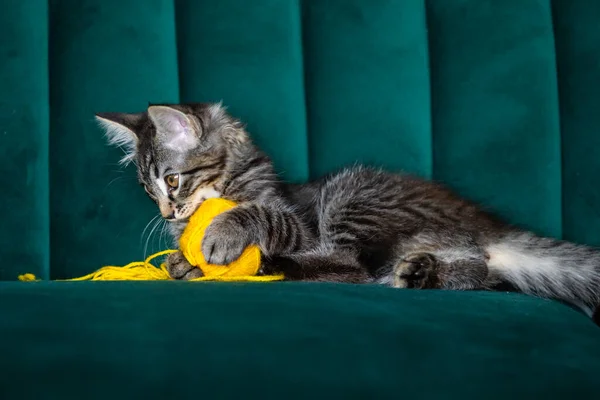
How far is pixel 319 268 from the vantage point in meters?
1.84

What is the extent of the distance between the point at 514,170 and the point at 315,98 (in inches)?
25.3

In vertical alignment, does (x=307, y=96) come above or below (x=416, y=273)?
above

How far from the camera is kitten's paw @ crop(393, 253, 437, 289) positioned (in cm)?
171

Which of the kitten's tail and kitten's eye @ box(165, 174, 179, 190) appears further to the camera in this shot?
kitten's eye @ box(165, 174, 179, 190)

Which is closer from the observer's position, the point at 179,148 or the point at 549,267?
the point at 549,267

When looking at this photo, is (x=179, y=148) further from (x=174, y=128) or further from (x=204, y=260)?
(x=204, y=260)

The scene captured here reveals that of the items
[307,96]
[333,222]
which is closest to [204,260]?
[333,222]

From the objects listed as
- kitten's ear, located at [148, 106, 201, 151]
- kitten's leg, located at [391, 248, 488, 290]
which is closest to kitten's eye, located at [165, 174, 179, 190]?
kitten's ear, located at [148, 106, 201, 151]

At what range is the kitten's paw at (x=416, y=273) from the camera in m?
1.71

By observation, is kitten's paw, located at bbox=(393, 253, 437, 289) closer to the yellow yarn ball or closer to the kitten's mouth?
the yellow yarn ball

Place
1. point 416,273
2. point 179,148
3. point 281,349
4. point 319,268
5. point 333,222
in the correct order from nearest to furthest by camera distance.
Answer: point 281,349 → point 416,273 → point 319,268 → point 333,222 → point 179,148

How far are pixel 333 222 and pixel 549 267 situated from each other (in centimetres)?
61

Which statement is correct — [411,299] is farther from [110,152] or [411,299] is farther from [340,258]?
[110,152]

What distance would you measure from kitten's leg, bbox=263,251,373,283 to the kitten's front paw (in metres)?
0.10
